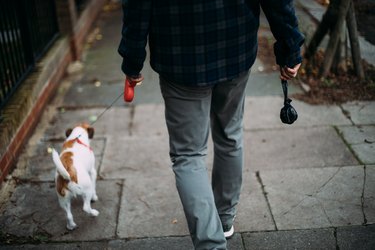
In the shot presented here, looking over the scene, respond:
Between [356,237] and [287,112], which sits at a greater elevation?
[287,112]

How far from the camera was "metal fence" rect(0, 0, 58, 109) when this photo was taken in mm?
4418

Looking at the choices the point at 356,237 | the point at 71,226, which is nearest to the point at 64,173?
the point at 71,226

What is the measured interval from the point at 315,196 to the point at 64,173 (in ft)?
6.02

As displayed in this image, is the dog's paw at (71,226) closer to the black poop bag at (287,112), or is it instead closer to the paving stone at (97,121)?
the paving stone at (97,121)

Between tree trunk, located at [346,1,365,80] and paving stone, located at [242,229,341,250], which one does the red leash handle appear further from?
tree trunk, located at [346,1,365,80]

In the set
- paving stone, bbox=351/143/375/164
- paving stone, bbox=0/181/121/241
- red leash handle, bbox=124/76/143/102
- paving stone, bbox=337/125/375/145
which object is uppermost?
red leash handle, bbox=124/76/143/102

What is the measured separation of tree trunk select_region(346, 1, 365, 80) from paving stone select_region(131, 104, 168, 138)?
221 centimetres

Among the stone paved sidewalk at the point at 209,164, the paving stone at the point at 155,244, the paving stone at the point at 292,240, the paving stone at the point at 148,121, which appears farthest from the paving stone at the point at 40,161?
the paving stone at the point at 292,240

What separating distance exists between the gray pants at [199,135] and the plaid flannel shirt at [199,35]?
9 cm

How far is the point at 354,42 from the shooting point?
5027 millimetres

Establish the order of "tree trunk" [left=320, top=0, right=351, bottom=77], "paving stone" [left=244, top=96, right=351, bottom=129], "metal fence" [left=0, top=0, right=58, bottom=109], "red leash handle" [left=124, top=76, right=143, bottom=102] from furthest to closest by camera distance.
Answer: "tree trunk" [left=320, top=0, right=351, bottom=77]
"paving stone" [left=244, top=96, right=351, bottom=129]
"metal fence" [left=0, top=0, right=58, bottom=109]
"red leash handle" [left=124, top=76, right=143, bottom=102]

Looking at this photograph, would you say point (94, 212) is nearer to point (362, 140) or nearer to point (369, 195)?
point (369, 195)

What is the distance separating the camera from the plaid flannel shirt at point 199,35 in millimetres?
2229

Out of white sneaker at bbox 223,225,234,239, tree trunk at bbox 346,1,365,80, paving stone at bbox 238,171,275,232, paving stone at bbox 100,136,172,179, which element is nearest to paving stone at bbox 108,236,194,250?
white sneaker at bbox 223,225,234,239
